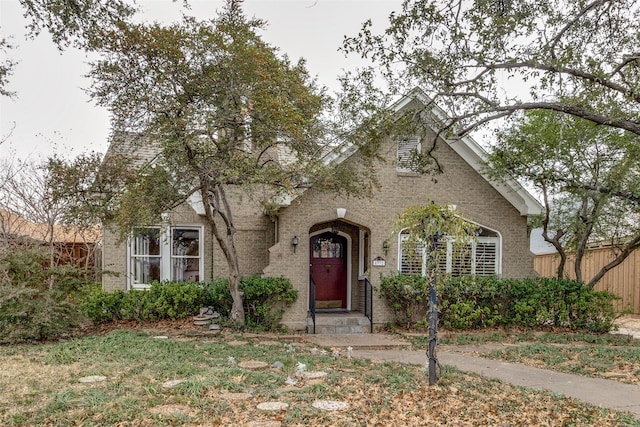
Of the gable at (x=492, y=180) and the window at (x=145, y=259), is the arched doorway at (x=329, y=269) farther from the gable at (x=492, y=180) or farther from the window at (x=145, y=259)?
the window at (x=145, y=259)

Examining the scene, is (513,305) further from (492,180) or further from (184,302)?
(184,302)

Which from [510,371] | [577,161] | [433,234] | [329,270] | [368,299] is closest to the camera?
[433,234]

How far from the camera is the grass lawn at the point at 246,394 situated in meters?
4.92

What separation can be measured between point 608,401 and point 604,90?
14.6 feet

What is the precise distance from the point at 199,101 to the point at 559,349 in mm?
8395

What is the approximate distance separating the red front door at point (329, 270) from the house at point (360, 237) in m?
0.03

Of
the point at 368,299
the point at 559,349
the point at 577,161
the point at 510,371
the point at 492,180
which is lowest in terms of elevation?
the point at 559,349

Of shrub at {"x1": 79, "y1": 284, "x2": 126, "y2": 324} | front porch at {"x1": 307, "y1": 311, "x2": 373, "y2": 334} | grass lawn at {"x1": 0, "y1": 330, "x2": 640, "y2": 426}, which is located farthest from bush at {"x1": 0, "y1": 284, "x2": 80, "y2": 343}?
front porch at {"x1": 307, "y1": 311, "x2": 373, "y2": 334}

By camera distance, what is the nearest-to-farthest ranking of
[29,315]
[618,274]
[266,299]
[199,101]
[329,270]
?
[199,101] → [29,315] → [266,299] → [329,270] → [618,274]

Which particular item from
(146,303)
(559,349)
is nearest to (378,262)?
(559,349)

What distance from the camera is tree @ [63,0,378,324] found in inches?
322

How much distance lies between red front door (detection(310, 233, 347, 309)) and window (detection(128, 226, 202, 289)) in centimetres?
311

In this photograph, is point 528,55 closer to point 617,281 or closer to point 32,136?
point 617,281

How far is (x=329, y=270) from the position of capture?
13.6 m
